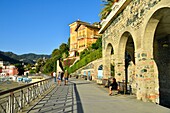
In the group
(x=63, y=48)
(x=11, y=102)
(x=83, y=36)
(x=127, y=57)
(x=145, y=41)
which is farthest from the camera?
(x=63, y=48)

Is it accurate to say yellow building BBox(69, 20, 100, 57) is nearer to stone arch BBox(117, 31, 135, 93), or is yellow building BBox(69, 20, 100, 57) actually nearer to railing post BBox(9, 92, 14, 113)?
stone arch BBox(117, 31, 135, 93)

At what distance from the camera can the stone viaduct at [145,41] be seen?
29.0 feet

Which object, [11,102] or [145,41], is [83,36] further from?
[11,102]

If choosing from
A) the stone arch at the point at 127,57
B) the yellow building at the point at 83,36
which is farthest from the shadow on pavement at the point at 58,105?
the yellow building at the point at 83,36

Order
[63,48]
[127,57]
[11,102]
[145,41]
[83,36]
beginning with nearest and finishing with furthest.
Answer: [11,102], [145,41], [127,57], [83,36], [63,48]

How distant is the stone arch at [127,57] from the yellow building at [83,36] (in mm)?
38378

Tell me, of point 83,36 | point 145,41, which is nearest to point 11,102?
point 145,41

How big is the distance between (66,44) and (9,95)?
7117 centimetres

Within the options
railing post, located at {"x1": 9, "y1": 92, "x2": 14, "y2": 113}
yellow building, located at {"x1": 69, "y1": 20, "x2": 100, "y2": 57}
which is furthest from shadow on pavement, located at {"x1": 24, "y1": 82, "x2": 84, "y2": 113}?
yellow building, located at {"x1": 69, "y1": 20, "x2": 100, "y2": 57}

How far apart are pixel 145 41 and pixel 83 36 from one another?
50.3 m

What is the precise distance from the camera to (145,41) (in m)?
9.13

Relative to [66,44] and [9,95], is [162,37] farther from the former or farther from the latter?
[66,44]

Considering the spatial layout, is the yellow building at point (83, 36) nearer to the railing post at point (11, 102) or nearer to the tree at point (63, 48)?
the tree at point (63, 48)

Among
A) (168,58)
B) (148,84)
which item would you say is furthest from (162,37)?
(148,84)
